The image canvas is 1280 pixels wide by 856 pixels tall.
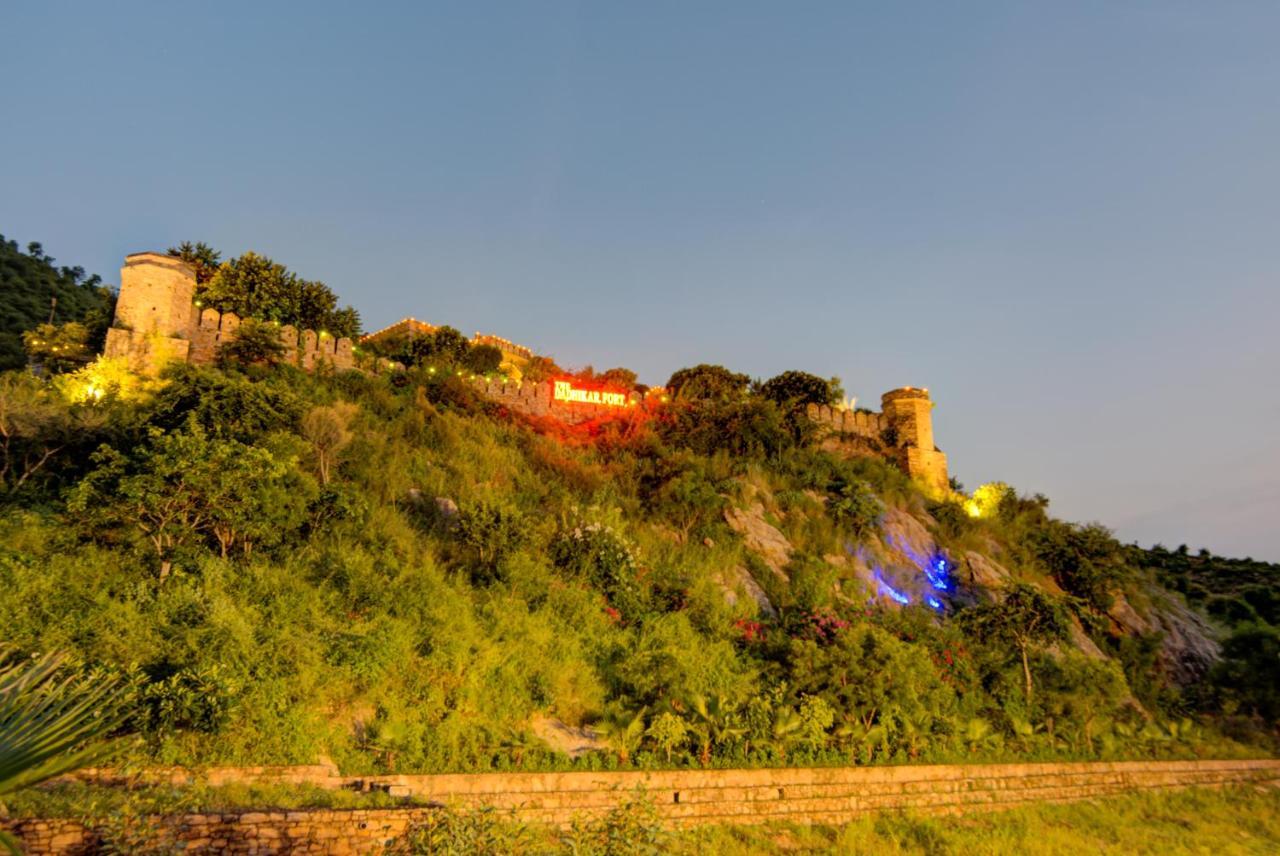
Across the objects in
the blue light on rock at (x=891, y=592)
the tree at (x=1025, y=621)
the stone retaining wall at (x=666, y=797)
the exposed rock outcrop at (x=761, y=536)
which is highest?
the exposed rock outcrop at (x=761, y=536)

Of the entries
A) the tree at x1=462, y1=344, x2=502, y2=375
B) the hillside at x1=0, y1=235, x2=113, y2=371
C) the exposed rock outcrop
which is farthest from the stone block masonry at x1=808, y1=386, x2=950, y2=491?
the hillside at x1=0, y1=235, x2=113, y2=371

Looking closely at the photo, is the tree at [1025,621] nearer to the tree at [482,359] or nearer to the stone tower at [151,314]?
the stone tower at [151,314]

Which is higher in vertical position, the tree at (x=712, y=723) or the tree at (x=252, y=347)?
the tree at (x=252, y=347)

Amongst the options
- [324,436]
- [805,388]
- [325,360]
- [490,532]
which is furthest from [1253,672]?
[325,360]

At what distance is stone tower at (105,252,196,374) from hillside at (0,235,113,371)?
39.7 feet

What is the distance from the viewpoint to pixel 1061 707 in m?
17.4

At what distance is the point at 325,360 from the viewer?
1060 inches

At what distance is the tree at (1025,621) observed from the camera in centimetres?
1780

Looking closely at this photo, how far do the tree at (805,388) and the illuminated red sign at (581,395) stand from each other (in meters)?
7.47

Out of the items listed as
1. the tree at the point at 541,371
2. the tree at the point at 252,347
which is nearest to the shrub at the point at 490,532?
the tree at the point at 252,347

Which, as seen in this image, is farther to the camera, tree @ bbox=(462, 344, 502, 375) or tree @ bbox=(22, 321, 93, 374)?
tree @ bbox=(462, 344, 502, 375)

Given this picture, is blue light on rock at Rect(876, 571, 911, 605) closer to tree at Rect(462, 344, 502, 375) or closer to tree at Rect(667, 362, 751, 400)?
tree at Rect(667, 362, 751, 400)

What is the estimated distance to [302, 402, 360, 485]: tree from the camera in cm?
1877

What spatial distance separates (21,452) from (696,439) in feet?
66.0
